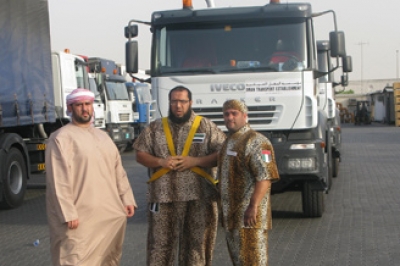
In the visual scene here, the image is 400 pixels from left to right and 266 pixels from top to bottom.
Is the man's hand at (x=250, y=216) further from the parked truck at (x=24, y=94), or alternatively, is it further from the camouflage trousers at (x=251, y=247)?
the parked truck at (x=24, y=94)

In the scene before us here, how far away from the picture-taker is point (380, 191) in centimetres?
1330

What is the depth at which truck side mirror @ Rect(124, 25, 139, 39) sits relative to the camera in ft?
33.3

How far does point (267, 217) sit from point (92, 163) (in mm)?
1397

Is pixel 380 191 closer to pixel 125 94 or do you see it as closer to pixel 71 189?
pixel 71 189

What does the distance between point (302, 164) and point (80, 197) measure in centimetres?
463

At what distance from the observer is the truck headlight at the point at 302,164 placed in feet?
30.5

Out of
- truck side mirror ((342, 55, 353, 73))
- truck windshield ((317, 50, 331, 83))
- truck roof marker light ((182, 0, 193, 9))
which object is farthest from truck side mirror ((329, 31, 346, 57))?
truck windshield ((317, 50, 331, 83))

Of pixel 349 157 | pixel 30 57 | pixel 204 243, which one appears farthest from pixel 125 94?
pixel 204 243

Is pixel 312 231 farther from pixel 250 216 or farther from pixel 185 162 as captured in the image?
pixel 250 216

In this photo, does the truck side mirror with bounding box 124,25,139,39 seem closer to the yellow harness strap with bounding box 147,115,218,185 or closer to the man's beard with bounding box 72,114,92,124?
the yellow harness strap with bounding box 147,115,218,185

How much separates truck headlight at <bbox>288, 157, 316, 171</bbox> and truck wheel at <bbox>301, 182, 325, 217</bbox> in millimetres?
681

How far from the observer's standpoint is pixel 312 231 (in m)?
9.27

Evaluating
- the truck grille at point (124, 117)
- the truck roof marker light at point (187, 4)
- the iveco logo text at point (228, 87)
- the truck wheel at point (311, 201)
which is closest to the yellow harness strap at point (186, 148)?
the iveco logo text at point (228, 87)

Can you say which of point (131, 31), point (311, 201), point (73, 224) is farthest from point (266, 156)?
point (131, 31)
